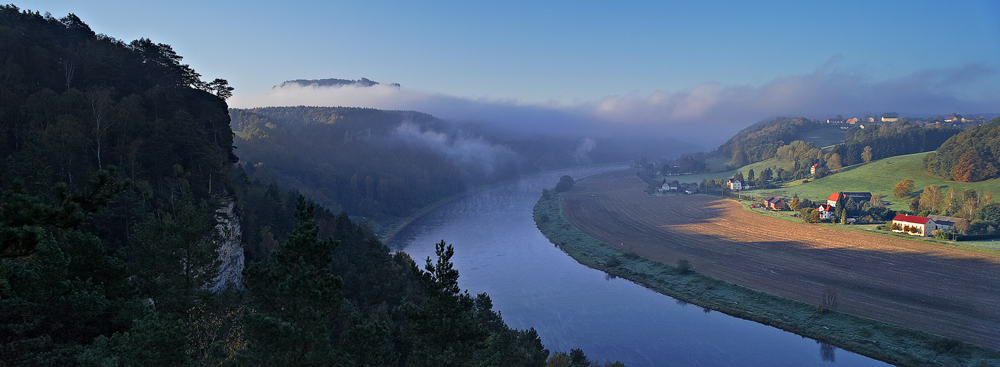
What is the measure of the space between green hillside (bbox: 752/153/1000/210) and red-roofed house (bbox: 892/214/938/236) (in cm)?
1332

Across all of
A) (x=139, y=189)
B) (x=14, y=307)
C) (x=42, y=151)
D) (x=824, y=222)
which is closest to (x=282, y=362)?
(x=14, y=307)

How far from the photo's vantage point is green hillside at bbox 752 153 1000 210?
61478 millimetres

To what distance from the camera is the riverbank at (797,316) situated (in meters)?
23.8

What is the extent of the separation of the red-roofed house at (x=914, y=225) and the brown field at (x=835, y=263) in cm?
304

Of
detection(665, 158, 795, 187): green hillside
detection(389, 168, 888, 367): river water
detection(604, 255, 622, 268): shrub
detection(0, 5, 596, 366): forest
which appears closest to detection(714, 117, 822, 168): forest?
detection(665, 158, 795, 187): green hillside

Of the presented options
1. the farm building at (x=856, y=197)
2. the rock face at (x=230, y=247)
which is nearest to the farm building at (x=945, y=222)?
the farm building at (x=856, y=197)

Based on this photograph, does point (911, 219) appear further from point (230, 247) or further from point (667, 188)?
point (230, 247)

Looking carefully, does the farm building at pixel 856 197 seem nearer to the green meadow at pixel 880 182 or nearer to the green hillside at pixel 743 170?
the green meadow at pixel 880 182

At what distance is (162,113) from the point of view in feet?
85.9

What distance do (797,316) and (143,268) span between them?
118ft

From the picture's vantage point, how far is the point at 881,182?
2894 inches

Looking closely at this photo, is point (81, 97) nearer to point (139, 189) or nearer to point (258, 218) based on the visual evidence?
point (139, 189)

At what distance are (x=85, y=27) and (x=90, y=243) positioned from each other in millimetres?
30183

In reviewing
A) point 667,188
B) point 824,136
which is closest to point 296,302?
point 667,188
